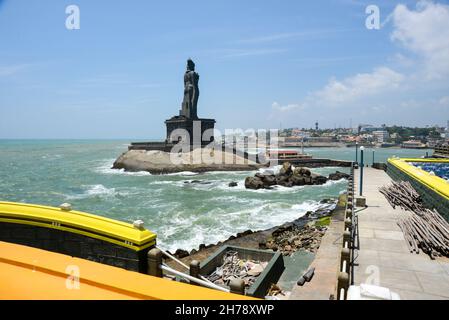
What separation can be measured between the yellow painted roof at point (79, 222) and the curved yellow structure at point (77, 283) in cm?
212

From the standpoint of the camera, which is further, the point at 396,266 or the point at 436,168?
the point at 436,168

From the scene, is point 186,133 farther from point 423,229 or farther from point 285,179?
point 423,229

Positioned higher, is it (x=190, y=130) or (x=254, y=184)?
(x=190, y=130)

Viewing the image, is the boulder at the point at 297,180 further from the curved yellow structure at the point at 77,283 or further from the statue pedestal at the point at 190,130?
the curved yellow structure at the point at 77,283

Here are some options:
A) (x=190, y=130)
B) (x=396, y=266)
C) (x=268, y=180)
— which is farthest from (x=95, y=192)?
(x=396, y=266)

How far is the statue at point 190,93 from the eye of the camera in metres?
55.7

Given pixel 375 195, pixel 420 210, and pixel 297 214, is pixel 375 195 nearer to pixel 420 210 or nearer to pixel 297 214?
pixel 420 210

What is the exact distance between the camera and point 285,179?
121 ft

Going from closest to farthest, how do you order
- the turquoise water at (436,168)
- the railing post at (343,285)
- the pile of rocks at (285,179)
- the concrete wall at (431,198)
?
the railing post at (343,285)
the concrete wall at (431,198)
the turquoise water at (436,168)
the pile of rocks at (285,179)

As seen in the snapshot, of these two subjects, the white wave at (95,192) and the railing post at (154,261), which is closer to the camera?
the railing post at (154,261)

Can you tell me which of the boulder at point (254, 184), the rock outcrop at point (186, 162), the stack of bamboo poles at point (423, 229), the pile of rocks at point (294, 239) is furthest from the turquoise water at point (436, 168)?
the rock outcrop at point (186, 162)

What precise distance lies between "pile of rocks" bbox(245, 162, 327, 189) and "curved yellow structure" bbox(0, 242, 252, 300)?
31611 millimetres

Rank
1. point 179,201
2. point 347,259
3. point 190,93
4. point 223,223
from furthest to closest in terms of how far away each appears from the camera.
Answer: point 190,93 → point 179,201 → point 223,223 → point 347,259

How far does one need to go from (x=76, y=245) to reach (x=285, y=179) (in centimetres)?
3268
